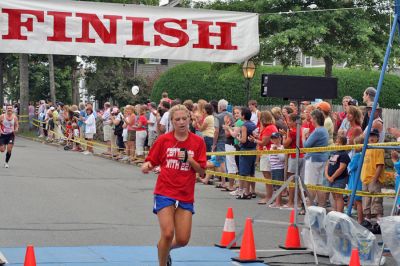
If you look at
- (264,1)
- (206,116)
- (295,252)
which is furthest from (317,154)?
(264,1)

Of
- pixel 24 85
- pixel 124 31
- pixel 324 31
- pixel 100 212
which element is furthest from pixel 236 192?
pixel 24 85

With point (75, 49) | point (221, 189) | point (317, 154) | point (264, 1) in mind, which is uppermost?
point (264, 1)

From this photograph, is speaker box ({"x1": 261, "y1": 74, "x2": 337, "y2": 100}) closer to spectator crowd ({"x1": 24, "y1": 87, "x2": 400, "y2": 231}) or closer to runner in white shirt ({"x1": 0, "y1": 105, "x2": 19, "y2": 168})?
spectator crowd ({"x1": 24, "y1": 87, "x2": 400, "y2": 231})

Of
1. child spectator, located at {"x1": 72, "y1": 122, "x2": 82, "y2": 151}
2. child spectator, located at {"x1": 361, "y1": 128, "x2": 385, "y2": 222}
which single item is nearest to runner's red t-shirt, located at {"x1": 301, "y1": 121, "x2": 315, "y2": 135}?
child spectator, located at {"x1": 361, "y1": 128, "x2": 385, "y2": 222}

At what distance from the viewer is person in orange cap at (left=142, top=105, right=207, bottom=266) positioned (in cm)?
872

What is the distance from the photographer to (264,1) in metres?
31.5

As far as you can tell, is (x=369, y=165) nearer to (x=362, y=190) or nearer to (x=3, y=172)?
(x=362, y=190)

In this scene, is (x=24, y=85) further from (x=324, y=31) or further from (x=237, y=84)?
(x=324, y=31)

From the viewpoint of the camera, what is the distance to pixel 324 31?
30219 mm

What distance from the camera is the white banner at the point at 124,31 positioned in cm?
943

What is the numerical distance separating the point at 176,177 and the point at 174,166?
119mm

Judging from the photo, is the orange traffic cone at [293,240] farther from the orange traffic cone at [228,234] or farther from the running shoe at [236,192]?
the running shoe at [236,192]

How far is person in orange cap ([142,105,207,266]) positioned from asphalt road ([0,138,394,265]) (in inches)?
71.8

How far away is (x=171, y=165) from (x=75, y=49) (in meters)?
1.94
